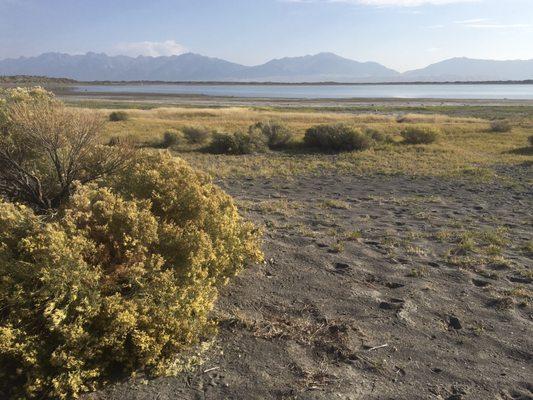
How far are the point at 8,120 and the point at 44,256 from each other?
174 inches

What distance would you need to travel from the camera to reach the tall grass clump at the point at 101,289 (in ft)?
11.6

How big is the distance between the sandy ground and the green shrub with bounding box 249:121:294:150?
41.0 ft

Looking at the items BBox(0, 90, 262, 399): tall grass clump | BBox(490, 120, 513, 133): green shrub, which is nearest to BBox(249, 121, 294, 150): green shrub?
BBox(490, 120, 513, 133): green shrub

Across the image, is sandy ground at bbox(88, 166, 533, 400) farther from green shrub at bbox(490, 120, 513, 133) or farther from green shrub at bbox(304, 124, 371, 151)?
green shrub at bbox(490, 120, 513, 133)

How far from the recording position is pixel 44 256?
3637 mm

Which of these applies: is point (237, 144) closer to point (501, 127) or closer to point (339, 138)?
point (339, 138)

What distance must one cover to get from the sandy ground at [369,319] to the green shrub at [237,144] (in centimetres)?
1067

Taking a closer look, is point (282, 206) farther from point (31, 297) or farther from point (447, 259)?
point (31, 297)

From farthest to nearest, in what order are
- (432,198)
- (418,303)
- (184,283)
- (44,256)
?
(432,198), (418,303), (184,283), (44,256)

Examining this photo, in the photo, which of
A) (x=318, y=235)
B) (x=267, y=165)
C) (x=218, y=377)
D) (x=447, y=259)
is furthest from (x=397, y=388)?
(x=267, y=165)

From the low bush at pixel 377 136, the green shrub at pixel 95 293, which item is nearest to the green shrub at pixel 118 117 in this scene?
the low bush at pixel 377 136

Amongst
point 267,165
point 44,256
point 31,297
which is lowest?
point 267,165

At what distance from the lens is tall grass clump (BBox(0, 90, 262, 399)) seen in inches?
139

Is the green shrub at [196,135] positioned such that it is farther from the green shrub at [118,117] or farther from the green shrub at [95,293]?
the green shrub at [95,293]
